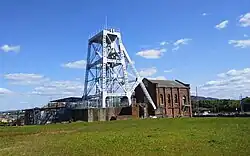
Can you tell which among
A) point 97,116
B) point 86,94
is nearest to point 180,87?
point 86,94

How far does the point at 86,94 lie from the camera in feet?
301

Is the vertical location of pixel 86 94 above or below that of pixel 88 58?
below

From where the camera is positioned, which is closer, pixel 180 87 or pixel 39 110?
pixel 39 110

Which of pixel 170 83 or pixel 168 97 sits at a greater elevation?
pixel 170 83

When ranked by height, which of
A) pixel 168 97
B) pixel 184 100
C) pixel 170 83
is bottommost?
pixel 184 100

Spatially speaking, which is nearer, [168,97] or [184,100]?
[168,97]

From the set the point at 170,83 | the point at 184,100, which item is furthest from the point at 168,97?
the point at 184,100

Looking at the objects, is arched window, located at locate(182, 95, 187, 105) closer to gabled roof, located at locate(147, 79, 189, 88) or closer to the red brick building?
the red brick building

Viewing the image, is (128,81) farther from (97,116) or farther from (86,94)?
(97,116)

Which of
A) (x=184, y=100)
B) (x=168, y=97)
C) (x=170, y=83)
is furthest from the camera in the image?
(x=184, y=100)

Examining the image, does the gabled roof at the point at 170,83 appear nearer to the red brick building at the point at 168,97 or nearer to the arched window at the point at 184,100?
the red brick building at the point at 168,97

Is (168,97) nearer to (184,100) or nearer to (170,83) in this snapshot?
(170,83)

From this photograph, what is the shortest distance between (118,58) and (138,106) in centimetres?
1446

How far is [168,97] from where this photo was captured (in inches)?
3910
